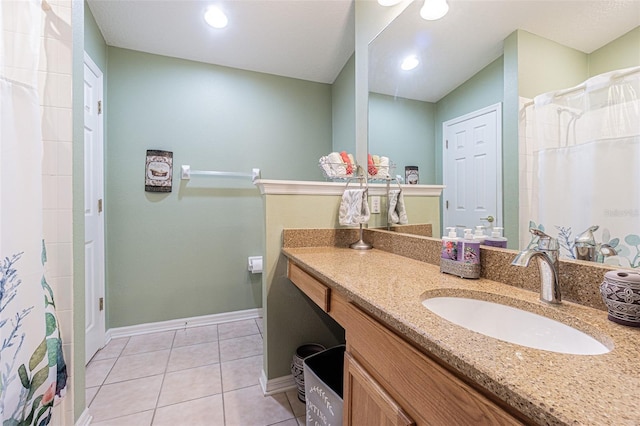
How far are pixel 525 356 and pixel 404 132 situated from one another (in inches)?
47.4

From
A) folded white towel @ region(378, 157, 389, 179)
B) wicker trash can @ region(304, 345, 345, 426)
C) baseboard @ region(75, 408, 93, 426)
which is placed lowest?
baseboard @ region(75, 408, 93, 426)

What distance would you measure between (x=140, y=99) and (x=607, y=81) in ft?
9.35

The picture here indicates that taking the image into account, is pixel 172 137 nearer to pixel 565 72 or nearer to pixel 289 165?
pixel 289 165

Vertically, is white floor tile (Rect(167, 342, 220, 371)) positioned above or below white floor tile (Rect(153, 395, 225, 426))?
above

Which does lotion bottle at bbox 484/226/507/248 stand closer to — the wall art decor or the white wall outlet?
the white wall outlet

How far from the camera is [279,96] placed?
9.04ft

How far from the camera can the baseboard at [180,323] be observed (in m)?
2.28

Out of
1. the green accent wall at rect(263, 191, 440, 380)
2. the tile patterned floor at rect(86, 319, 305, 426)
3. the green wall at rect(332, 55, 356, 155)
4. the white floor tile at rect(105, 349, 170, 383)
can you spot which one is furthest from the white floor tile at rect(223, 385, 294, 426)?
the green wall at rect(332, 55, 356, 155)

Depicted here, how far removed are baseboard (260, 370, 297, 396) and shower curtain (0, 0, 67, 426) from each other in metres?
0.96

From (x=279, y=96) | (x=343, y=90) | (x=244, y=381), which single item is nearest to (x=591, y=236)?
(x=244, y=381)

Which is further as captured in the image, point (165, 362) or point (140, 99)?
point (140, 99)

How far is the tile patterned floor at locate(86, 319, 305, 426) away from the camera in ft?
4.65

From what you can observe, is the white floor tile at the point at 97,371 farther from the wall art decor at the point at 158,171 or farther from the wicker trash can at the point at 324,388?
the wicker trash can at the point at 324,388

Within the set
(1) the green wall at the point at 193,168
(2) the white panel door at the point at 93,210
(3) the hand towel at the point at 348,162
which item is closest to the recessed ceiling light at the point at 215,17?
(1) the green wall at the point at 193,168
